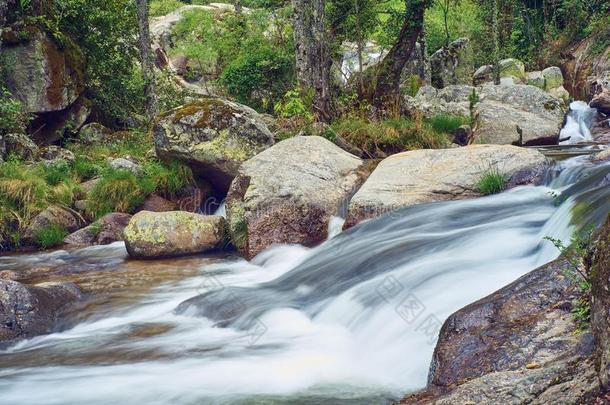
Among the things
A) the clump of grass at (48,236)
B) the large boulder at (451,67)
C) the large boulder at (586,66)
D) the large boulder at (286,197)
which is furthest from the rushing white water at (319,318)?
the large boulder at (451,67)

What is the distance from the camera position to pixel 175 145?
11.3 m

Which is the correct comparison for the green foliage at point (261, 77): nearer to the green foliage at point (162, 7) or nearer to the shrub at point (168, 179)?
the shrub at point (168, 179)

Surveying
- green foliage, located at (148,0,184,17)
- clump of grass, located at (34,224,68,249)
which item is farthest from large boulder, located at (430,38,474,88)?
green foliage, located at (148,0,184,17)

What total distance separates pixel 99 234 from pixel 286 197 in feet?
11.5

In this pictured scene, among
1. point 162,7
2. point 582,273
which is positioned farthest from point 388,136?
point 162,7

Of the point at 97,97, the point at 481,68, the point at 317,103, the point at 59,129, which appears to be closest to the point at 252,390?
the point at 317,103

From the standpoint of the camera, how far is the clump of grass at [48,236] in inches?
421

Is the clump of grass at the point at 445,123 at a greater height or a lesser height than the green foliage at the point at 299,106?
lesser

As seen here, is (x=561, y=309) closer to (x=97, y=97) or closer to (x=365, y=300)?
(x=365, y=300)

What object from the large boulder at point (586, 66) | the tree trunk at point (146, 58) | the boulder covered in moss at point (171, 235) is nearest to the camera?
the boulder covered in moss at point (171, 235)

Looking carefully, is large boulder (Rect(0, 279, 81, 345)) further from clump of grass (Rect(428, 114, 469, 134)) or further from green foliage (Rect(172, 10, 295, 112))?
green foliage (Rect(172, 10, 295, 112))

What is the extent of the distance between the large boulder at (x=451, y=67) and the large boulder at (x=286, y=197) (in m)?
15.4

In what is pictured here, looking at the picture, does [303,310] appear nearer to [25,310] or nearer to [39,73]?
[25,310]

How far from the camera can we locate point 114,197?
11578 mm
